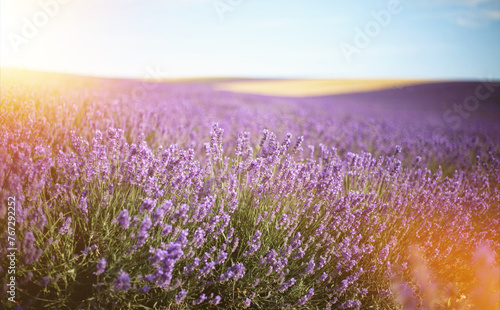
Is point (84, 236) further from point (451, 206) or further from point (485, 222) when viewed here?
point (485, 222)

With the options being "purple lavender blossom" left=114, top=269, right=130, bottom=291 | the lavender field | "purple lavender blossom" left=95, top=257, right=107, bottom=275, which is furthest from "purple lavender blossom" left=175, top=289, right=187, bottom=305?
"purple lavender blossom" left=95, top=257, right=107, bottom=275

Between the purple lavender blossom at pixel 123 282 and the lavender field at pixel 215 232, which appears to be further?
the lavender field at pixel 215 232

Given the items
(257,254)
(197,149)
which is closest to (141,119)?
(197,149)

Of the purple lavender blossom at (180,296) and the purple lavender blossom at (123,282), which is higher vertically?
the purple lavender blossom at (123,282)

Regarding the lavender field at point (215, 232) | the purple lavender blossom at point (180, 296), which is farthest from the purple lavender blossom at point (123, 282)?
the purple lavender blossom at point (180, 296)

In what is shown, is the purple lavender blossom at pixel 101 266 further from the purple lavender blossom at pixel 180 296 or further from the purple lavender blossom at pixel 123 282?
the purple lavender blossom at pixel 180 296

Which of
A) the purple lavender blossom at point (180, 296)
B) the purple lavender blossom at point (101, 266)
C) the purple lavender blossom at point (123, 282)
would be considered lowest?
the purple lavender blossom at point (180, 296)

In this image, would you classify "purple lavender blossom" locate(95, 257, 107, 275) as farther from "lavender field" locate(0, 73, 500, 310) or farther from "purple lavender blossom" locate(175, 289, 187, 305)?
"purple lavender blossom" locate(175, 289, 187, 305)

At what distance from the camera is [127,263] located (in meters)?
1.46

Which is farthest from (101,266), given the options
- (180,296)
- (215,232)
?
(215,232)

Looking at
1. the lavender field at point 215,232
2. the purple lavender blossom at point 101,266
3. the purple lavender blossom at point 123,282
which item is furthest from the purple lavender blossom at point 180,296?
the purple lavender blossom at point 101,266

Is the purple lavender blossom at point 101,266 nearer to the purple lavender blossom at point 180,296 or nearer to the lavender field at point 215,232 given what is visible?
the lavender field at point 215,232

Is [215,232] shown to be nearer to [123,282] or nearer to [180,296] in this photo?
[180,296]

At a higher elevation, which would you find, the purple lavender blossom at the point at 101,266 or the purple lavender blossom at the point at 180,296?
the purple lavender blossom at the point at 101,266
